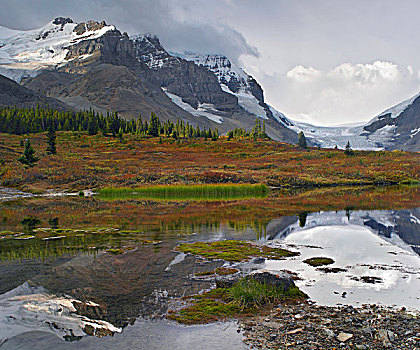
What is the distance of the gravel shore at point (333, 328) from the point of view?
6.86 m

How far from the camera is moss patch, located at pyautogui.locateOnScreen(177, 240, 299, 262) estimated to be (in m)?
13.9

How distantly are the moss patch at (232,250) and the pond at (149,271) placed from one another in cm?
55

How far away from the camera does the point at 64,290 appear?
10117mm

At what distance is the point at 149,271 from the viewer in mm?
11984

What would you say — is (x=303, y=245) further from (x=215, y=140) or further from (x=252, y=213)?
(x=215, y=140)

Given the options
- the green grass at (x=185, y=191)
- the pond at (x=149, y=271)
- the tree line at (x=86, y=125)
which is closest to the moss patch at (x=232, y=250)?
the pond at (x=149, y=271)

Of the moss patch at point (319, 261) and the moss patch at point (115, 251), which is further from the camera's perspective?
the moss patch at point (115, 251)

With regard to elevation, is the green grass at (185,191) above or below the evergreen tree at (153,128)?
below

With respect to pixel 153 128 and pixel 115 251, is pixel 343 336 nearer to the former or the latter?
pixel 115 251

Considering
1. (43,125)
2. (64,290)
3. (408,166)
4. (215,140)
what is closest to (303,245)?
(64,290)

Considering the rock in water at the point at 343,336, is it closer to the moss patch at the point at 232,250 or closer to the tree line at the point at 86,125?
the moss patch at the point at 232,250

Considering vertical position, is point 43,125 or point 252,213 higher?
point 43,125

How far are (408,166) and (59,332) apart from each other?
267 ft

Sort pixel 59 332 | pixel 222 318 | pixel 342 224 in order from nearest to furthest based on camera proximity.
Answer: pixel 59 332 < pixel 222 318 < pixel 342 224
